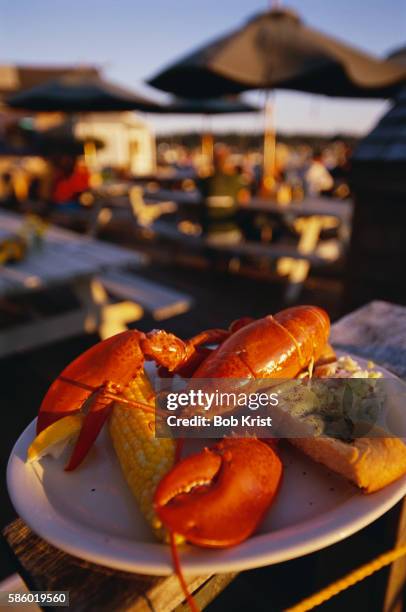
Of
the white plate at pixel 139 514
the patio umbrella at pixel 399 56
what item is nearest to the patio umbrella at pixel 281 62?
the patio umbrella at pixel 399 56

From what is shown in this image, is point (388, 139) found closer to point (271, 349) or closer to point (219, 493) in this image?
point (271, 349)

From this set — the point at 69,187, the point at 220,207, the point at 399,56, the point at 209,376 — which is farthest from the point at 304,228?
the point at 69,187

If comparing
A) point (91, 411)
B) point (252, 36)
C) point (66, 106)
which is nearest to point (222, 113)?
point (66, 106)

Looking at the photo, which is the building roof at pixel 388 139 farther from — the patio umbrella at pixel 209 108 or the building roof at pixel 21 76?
the building roof at pixel 21 76

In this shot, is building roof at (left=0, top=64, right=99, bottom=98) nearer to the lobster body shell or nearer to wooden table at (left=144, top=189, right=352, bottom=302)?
wooden table at (left=144, top=189, right=352, bottom=302)

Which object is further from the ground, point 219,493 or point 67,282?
point 219,493

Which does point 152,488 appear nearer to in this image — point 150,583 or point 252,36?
point 150,583
